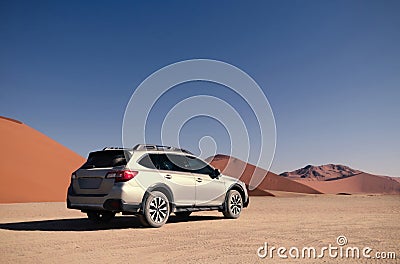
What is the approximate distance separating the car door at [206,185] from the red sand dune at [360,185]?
70.3 metres

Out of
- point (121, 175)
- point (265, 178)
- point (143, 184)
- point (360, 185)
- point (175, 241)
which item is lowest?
point (175, 241)

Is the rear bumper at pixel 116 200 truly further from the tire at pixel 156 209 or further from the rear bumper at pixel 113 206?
the tire at pixel 156 209

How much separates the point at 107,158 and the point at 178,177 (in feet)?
5.68

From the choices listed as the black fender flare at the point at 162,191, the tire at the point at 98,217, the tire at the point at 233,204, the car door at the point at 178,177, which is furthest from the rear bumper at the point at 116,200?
the tire at the point at 233,204

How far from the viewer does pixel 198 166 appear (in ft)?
33.1

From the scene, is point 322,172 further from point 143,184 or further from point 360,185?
point 143,184

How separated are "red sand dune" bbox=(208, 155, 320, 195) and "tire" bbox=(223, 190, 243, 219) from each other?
112ft

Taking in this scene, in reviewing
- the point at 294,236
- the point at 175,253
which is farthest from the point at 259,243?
the point at 175,253

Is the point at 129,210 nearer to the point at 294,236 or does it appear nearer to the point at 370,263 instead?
the point at 294,236

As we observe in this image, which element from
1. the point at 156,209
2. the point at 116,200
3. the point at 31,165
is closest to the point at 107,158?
the point at 116,200

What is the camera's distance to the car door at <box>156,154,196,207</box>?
8.93 meters

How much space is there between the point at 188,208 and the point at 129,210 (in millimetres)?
1926

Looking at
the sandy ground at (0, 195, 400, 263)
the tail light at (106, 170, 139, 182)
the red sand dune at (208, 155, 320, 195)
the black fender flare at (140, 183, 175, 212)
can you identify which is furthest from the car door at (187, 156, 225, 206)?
the red sand dune at (208, 155, 320, 195)

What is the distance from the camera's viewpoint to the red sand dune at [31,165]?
2406 centimetres
